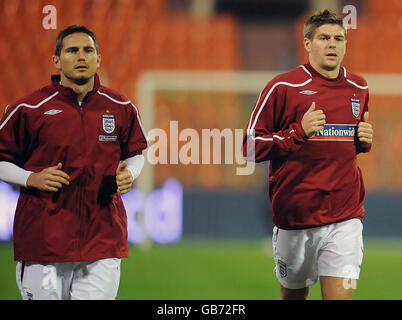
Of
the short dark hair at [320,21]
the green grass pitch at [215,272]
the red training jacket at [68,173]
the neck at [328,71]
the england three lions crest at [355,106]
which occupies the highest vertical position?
the short dark hair at [320,21]

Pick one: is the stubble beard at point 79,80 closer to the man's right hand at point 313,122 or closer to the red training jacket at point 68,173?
the red training jacket at point 68,173

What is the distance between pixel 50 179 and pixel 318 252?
156 centimetres

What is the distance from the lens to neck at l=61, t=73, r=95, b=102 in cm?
374

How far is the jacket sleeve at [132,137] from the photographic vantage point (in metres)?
3.87

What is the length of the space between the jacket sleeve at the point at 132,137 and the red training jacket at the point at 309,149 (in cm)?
62

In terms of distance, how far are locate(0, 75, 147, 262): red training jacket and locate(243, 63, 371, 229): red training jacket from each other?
2.89 ft

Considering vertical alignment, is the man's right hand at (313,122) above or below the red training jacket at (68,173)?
above

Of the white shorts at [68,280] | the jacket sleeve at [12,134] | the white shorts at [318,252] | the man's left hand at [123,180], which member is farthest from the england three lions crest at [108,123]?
the white shorts at [318,252]

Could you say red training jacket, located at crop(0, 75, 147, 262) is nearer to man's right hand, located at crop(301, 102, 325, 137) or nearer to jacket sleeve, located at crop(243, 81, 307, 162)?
jacket sleeve, located at crop(243, 81, 307, 162)

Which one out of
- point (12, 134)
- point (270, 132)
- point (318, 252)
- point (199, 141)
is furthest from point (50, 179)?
point (199, 141)

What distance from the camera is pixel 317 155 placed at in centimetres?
407

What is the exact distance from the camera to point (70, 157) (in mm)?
3641

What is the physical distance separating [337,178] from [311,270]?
1.83 feet

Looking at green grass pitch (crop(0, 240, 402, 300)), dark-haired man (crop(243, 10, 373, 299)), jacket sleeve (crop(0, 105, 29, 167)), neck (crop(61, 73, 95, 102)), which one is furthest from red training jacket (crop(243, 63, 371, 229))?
green grass pitch (crop(0, 240, 402, 300))
